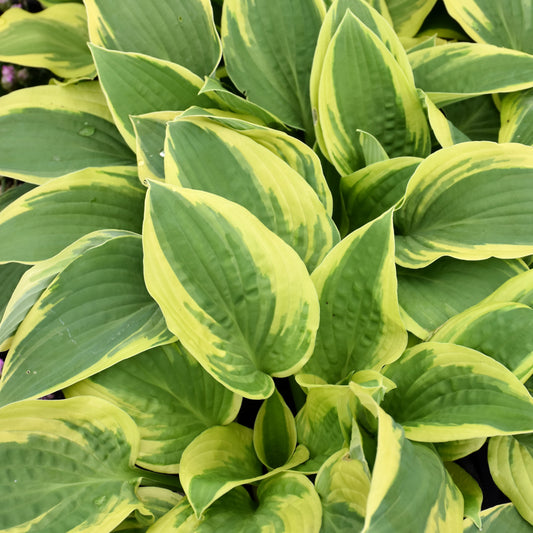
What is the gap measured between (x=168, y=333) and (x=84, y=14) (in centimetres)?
77

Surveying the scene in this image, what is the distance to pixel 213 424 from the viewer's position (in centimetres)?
85

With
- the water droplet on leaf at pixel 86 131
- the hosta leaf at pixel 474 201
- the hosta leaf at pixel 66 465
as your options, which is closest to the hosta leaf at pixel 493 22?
the hosta leaf at pixel 474 201

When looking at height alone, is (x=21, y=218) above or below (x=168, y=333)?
above

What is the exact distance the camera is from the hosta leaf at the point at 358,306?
0.70m

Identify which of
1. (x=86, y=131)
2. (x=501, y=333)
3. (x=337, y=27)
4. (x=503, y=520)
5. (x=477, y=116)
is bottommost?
(x=503, y=520)

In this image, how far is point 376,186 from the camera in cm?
89

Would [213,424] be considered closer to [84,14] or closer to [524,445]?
[524,445]

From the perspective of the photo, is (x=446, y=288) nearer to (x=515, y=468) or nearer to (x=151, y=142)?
(x=515, y=468)

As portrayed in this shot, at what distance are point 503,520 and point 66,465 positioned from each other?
0.58 m

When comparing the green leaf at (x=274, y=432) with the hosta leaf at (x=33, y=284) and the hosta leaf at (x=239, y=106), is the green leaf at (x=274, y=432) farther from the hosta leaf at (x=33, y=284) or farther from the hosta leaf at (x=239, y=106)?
the hosta leaf at (x=239, y=106)

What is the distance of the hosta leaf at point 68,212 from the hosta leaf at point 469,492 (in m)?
0.63

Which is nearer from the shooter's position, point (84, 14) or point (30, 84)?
point (84, 14)

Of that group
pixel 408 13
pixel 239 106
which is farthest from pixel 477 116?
pixel 239 106

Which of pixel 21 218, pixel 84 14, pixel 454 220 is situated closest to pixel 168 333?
pixel 21 218
